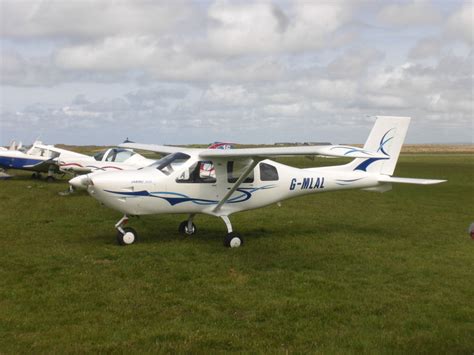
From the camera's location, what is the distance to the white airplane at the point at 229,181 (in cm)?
969

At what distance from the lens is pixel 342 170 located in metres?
12.2

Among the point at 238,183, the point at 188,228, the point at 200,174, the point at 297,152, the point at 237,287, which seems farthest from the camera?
the point at 188,228

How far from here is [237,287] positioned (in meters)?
7.26

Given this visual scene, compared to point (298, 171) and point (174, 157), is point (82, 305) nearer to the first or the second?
point (174, 157)

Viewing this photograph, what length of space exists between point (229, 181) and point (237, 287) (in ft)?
12.3

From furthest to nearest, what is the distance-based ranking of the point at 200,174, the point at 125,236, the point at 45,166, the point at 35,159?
the point at 35,159 → the point at 45,166 → the point at 200,174 → the point at 125,236

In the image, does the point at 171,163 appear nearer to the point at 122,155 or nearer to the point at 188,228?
the point at 188,228

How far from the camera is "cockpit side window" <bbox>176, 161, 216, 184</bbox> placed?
1030 centimetres

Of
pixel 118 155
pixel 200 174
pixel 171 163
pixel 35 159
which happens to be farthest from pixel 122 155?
pixel 200 174

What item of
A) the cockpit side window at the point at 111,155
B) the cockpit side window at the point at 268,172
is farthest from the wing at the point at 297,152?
the cockpit side window at the point at 111,155

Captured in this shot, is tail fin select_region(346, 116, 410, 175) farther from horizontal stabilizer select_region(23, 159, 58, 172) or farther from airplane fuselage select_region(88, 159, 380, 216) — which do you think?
horizontal stabilizer select_region(23, 159, 58, 172)

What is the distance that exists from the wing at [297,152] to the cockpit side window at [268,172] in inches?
50.9

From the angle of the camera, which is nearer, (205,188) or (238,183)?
(238,183)

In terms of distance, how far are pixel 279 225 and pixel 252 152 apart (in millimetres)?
3984
